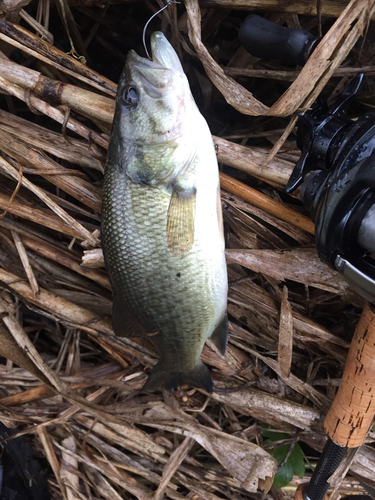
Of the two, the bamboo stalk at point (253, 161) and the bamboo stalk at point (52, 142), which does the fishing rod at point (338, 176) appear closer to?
the bamboo stalk at point (253, 161)

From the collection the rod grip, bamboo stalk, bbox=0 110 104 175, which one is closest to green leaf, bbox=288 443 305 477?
the rod grip

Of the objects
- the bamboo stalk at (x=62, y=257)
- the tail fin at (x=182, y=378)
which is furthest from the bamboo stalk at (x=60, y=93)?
the tail fin at (x=182, y=378)

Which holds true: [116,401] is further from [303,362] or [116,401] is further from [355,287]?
[355,287]

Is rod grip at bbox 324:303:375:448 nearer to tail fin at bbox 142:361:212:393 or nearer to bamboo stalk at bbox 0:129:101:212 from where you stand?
tail fin at bbox 142:361:212:393

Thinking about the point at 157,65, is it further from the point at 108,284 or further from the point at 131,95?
the point at 108,284

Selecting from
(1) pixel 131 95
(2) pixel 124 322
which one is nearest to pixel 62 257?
(2) pixel 124 322

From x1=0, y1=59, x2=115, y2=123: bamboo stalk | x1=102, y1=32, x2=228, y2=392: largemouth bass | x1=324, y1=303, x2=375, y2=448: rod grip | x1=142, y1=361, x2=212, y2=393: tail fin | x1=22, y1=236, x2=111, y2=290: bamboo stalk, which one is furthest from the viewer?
x1=22, y1=236, x2=111, y2=290: bamboo stalk
